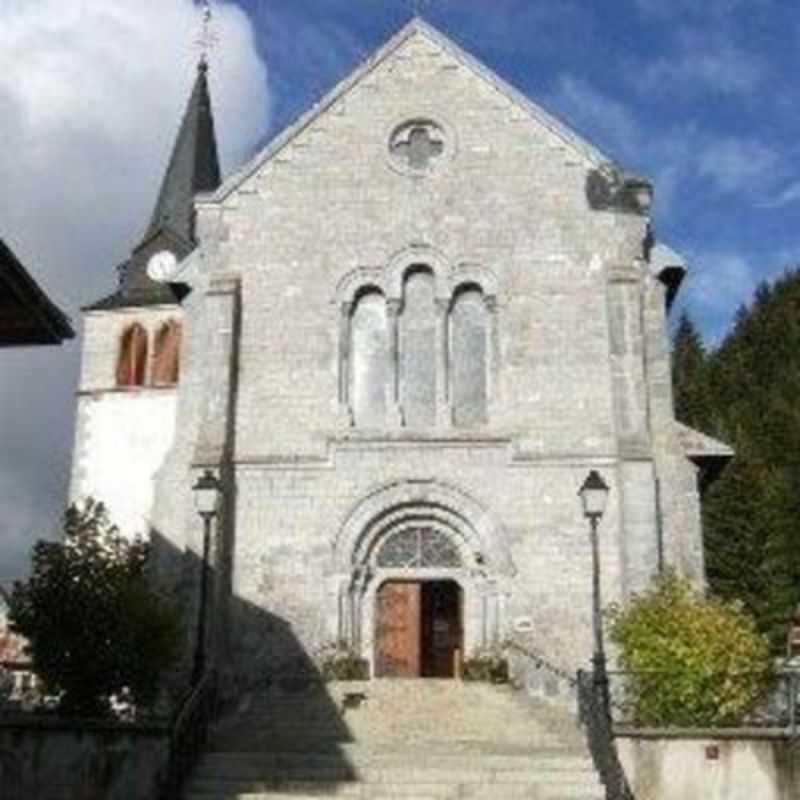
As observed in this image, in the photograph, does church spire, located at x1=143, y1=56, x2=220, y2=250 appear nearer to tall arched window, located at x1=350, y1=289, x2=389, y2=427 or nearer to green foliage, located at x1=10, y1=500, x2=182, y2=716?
tall arched window, located at x1=350, y1=289, x2=389, y2=427

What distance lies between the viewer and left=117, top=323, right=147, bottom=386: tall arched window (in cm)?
3956

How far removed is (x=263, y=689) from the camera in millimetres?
23484

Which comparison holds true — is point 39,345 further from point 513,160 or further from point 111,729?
point 513,160

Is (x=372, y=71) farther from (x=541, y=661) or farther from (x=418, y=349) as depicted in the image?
(x=541, y=661)

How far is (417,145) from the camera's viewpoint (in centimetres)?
2750

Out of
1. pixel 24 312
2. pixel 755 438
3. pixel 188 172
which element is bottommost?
pixel 24 312

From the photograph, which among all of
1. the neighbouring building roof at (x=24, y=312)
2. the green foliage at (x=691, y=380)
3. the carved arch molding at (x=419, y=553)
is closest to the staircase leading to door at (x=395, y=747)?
the carved arch molding at (x=419, y=553)

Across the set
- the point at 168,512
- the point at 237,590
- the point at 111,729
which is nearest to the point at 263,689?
the point at 237,590

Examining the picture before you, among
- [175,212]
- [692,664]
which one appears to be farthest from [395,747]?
[175,212]

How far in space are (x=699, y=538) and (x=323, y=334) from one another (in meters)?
8.23

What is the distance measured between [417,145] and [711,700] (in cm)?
1369

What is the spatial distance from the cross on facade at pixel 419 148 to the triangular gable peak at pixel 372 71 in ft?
5.71

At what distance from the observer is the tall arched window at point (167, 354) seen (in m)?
39.2

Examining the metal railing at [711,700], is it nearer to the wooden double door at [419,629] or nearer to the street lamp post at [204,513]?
the wooden double door at [419,629]
